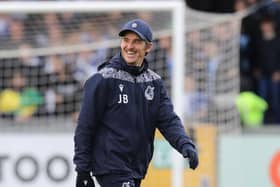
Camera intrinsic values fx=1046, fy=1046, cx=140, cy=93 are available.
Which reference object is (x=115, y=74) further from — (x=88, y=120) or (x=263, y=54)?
(x=263, y=54)

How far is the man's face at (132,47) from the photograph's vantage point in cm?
672

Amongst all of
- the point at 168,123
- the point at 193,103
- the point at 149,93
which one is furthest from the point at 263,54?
the point at 149,93

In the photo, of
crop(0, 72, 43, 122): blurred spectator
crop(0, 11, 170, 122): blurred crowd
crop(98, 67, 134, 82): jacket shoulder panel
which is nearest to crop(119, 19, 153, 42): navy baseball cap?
crop(98, 67, 134, 82): jacket shoulder panel

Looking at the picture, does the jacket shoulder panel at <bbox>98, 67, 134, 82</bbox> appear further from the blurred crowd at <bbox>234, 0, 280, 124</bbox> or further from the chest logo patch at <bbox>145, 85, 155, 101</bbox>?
the blurred crowd at <bbox>234, 0, 280, 124</bbox>

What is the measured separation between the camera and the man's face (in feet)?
22.0

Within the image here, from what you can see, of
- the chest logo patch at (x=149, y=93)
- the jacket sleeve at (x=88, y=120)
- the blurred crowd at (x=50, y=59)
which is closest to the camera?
the jacket sleeve at (x=88, y=120)

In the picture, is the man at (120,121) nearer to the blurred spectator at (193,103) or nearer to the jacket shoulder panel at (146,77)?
the jacket shoulder panel at (146,77)

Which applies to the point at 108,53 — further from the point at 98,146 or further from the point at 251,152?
the point at 98,146

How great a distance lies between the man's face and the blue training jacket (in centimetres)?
5

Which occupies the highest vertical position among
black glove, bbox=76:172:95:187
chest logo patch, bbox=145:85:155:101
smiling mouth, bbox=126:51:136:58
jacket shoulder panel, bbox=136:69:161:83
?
smiling mouth, bbox=126:51:136:58

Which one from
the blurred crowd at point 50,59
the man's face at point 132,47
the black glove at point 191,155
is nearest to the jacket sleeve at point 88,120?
the man's face at point 132,47

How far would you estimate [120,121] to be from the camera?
6.77 m

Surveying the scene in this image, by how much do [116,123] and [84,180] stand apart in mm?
422

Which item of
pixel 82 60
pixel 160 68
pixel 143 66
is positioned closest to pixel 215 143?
pixel 160 68
